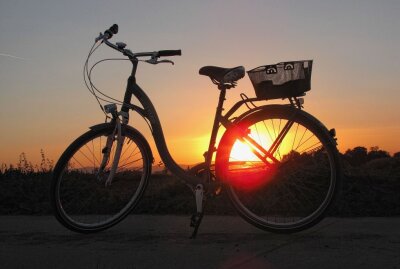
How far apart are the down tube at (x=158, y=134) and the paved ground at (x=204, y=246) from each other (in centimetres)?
52

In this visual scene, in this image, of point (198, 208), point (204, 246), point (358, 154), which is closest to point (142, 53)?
point (198, 208)

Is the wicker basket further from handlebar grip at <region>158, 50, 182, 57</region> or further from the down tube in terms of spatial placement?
the down tube

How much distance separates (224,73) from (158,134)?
84 cm

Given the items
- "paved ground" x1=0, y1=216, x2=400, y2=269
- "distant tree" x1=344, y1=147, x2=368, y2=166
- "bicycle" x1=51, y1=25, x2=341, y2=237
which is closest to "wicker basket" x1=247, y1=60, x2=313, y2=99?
"bicycle" x1=51, y1=25, x2=341, y2=237

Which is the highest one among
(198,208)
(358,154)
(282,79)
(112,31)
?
(112,31)

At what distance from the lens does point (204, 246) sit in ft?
13.2

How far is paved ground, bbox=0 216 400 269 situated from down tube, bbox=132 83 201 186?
0.52 m

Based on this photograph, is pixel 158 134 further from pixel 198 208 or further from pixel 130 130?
pixel 198 208

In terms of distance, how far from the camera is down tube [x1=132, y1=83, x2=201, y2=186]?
483 cm

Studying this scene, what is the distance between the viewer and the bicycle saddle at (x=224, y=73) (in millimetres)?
4598

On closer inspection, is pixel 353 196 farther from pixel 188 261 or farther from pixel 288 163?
pixel 188 261

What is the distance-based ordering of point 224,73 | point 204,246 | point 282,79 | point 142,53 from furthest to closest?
point 142,53 → point 224,73 → point 282,79 → point 204,246

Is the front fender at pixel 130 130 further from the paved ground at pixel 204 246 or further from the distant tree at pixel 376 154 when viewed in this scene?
the distant tree at pixel 376 154

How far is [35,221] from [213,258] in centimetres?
246
